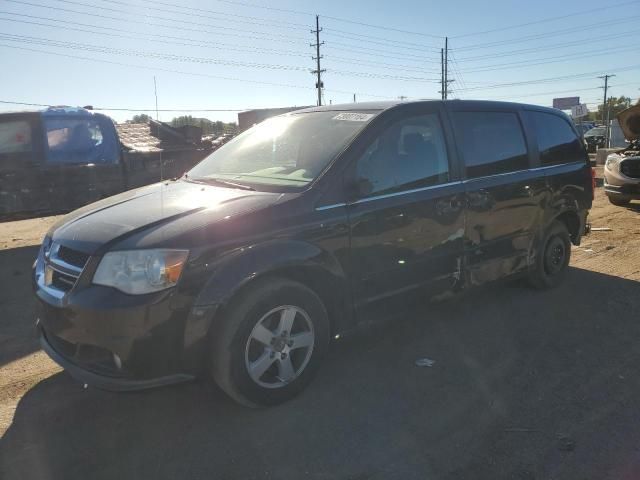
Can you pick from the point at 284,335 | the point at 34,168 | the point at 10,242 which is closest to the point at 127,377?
the point at 284,335

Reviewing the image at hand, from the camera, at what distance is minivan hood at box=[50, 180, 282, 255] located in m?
2.89

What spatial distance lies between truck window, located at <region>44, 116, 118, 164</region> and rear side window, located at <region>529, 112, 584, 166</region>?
6.56 metres

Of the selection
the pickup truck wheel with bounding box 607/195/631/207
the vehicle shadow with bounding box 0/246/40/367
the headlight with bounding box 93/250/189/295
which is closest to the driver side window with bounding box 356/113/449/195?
the headlight with bounding box 93/250/189/295

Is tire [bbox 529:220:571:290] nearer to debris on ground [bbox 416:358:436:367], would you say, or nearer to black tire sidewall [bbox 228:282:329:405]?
debris on ground [bbox 416:358:436:367]

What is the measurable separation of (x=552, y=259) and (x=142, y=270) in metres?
4.21

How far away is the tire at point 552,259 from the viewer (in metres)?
5.12

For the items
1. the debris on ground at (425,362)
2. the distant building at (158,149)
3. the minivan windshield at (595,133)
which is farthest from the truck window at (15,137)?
the minivan windshield at (595,133)

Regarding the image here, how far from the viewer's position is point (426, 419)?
3.02 m

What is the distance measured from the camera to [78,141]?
835cm

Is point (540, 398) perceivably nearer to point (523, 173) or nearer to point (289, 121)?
A: point (523, 173)

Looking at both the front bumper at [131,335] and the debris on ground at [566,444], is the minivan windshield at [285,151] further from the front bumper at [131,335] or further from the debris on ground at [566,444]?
the debris on ground at [566,444]

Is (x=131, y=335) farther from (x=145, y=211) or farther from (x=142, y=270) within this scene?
(x=145, y=211)

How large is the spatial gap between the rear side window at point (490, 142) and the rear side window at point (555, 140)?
32 cm

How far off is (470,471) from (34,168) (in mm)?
7572
